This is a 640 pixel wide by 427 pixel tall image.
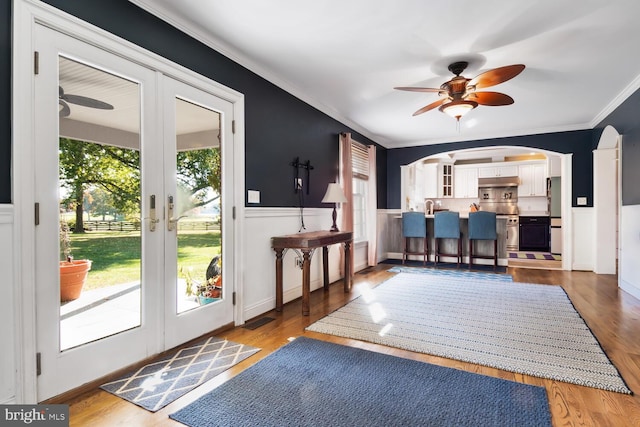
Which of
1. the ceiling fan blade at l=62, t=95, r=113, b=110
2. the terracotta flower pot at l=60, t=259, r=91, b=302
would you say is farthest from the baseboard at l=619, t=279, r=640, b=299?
the ceiling fan blade at l=62, t=95, r=113, b=110

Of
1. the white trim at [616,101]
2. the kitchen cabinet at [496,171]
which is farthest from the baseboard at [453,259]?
the kitchen cabinet at [496,171]

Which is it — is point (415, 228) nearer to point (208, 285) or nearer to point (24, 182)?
point (208, 285)

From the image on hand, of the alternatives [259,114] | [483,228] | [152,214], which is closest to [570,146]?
[483,228]

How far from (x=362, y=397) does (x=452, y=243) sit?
16.4 ft

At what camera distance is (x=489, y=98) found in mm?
3240

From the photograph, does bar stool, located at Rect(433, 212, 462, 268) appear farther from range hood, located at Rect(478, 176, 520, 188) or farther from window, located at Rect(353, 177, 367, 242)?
range hood, located at Rect(478, 176, 520, 188)

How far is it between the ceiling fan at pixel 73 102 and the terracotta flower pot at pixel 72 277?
809 millimetres

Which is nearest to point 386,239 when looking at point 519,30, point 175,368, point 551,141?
point 551,141

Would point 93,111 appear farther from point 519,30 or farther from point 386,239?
point 386,239

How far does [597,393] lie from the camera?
5.90 feet

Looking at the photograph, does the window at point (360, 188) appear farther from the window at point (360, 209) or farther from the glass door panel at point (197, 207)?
the glass door panel at point (197, 207)

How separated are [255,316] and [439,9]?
2.87 meters

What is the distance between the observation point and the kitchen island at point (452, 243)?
230 inches

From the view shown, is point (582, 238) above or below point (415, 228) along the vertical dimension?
below
